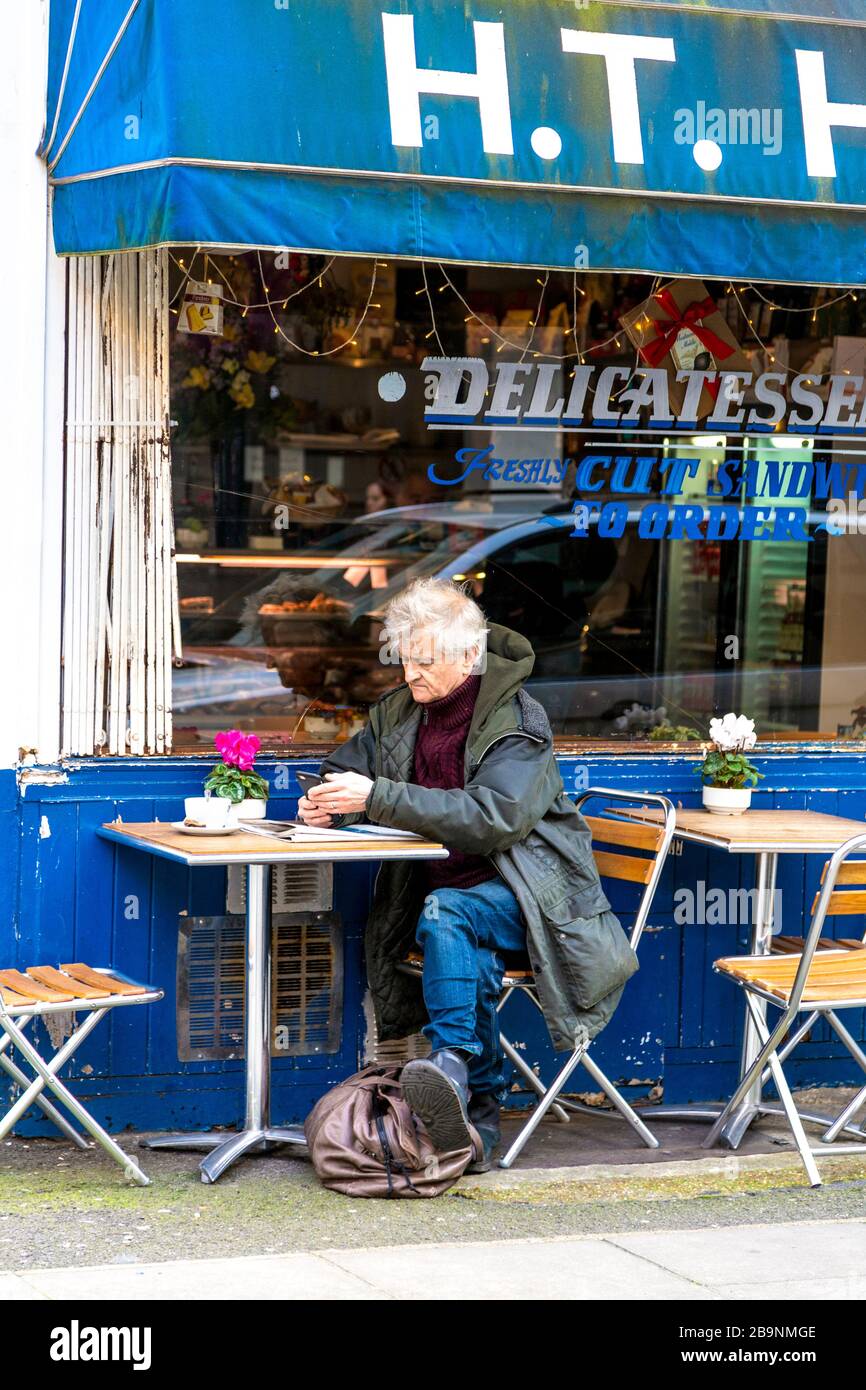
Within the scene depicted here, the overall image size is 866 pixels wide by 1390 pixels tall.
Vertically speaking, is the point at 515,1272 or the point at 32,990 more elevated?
the point at 32,990

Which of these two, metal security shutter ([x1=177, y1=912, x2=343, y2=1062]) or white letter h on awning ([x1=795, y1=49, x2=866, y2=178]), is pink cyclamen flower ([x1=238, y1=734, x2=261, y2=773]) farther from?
white letter h on awning ([x1=795, y1=49, x2=866, y2=178])

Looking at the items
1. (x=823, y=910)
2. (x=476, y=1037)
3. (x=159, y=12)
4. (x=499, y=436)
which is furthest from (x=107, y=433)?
(x=823, y=910)

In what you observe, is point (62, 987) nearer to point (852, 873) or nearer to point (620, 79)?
point (852, 873)

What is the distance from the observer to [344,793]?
16.2 ft

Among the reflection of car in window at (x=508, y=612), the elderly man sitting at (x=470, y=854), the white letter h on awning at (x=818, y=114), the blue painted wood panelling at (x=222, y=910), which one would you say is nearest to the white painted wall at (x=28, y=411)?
the blue painted wood panelling at (x=222, y=910)

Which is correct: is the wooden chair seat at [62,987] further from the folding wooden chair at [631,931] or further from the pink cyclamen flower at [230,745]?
the folding wooden chair at [631,931]

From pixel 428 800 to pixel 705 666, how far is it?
2.16 m

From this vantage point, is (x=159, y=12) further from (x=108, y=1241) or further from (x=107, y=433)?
(x=108, y=1241)

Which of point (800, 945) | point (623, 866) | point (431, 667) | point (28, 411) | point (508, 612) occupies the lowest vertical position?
point (800, 945)

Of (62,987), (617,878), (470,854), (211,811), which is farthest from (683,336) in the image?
(62,987)

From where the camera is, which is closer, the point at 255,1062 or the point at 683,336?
the point at 255,1062

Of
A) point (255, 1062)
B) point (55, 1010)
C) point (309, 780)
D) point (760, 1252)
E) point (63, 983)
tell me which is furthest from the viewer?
point (309, 780)

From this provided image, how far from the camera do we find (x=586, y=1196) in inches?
194

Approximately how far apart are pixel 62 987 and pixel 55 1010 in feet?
0.60
